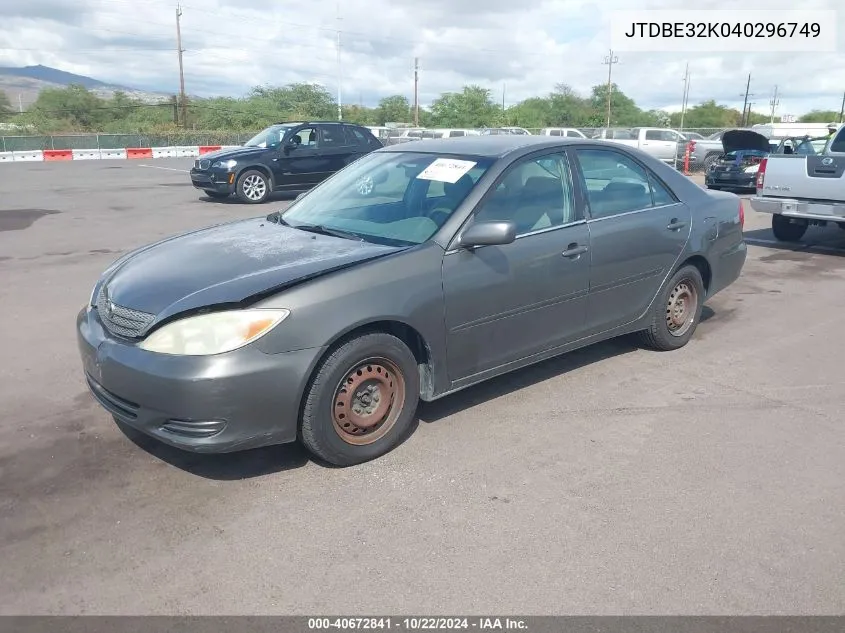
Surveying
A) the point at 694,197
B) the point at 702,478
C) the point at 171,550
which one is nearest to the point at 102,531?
the point at 171,550

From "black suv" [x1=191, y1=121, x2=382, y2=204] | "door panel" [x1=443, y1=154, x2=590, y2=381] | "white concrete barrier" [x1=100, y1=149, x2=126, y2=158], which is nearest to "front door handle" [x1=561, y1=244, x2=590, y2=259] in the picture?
"door panel" [x1=443, y1=154, x2=590, y2=381]

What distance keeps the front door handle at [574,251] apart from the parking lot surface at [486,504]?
36.5 inches

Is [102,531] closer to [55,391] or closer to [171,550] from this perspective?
[171,550]

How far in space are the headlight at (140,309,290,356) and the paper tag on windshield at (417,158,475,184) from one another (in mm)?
1558

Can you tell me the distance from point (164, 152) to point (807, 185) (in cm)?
3345

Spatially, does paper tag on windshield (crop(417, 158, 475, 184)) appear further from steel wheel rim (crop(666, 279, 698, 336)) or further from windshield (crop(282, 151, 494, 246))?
steel wheel rim (crop(666, 279, 698, 336))

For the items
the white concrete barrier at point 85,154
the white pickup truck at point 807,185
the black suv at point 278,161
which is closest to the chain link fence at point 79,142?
the white concrete barrier at point 85,154

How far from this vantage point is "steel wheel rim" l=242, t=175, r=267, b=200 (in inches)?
585

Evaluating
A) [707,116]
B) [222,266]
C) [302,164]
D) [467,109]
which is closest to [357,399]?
[222,266]

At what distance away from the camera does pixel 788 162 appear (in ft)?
31.6

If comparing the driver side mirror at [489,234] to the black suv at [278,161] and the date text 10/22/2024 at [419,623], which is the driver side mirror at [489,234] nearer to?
the date text 10/22/2024 at [419,623]

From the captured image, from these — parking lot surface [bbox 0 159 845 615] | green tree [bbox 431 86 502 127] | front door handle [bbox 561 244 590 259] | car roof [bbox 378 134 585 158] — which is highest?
green tree [bbox 431 86 502 127]

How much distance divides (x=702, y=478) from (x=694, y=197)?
8.87 ft

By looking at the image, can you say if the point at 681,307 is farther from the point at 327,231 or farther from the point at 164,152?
the point at 164,152
